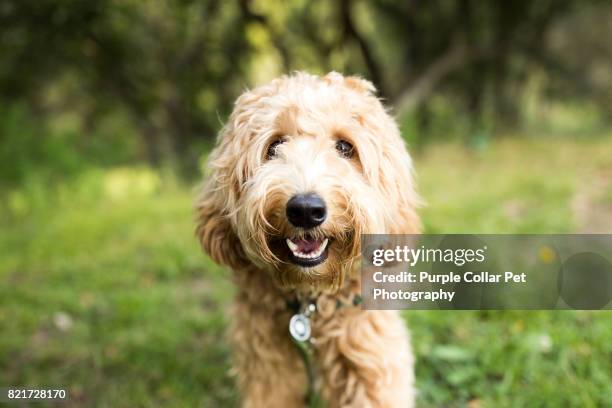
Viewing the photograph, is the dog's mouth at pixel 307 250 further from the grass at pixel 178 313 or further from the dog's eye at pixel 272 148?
the grass at pixel 178 313

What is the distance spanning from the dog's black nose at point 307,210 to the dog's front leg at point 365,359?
60 cm

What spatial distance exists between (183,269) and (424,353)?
216 centimetres

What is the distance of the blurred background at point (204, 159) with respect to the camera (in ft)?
9.92

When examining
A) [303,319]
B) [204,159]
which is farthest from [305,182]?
[204,159]

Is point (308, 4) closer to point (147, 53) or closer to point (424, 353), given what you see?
point (147, 53)

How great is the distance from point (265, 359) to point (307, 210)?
0.93 meters

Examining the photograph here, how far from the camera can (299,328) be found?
88.1 inches

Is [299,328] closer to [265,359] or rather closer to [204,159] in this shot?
[265,359]

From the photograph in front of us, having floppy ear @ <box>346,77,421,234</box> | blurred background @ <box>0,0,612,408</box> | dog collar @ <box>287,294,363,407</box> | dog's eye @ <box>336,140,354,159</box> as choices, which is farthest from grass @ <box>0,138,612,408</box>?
dog's eye @ <box>336,140,354,159</box>

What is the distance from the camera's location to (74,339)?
345 centimetres

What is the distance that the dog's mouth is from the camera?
1.98m

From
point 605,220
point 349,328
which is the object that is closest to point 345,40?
point 605,220

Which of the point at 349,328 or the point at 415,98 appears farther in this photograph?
the point at 415,98

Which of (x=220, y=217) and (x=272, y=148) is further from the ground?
(x=272, y=148)
